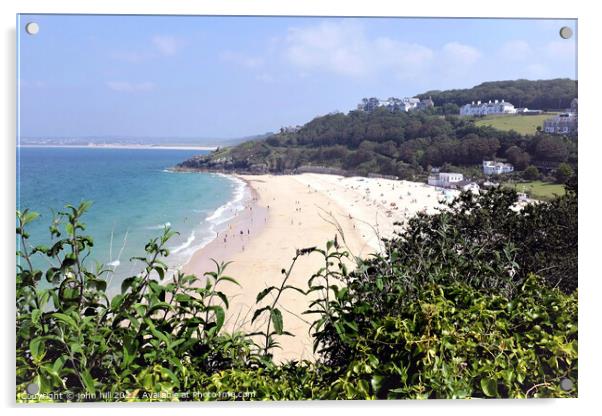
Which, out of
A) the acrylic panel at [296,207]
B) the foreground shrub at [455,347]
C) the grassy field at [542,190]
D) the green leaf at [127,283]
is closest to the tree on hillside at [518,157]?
the acrylic panel at [296,207]

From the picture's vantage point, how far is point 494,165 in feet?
11.1

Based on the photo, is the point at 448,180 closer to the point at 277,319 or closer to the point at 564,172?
the point at 564,172

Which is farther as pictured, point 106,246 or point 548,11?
point 548,11

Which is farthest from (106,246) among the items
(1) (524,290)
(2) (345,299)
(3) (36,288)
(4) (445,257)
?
(1) (524,290)

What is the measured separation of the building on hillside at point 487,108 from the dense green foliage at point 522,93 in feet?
Result: 0.08

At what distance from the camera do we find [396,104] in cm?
339

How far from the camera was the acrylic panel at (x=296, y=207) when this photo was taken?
8.83 ft

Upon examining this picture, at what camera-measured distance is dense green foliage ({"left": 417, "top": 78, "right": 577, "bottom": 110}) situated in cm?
324

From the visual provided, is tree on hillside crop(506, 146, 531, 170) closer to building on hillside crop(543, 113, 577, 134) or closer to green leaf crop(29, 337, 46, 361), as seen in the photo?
building on hillside crop(543, 113, 577, 134)

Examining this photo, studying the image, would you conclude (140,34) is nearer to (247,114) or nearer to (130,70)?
(130,70)

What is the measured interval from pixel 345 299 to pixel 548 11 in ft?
5.99

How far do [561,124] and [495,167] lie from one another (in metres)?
0.41

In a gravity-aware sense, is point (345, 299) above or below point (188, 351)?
above
